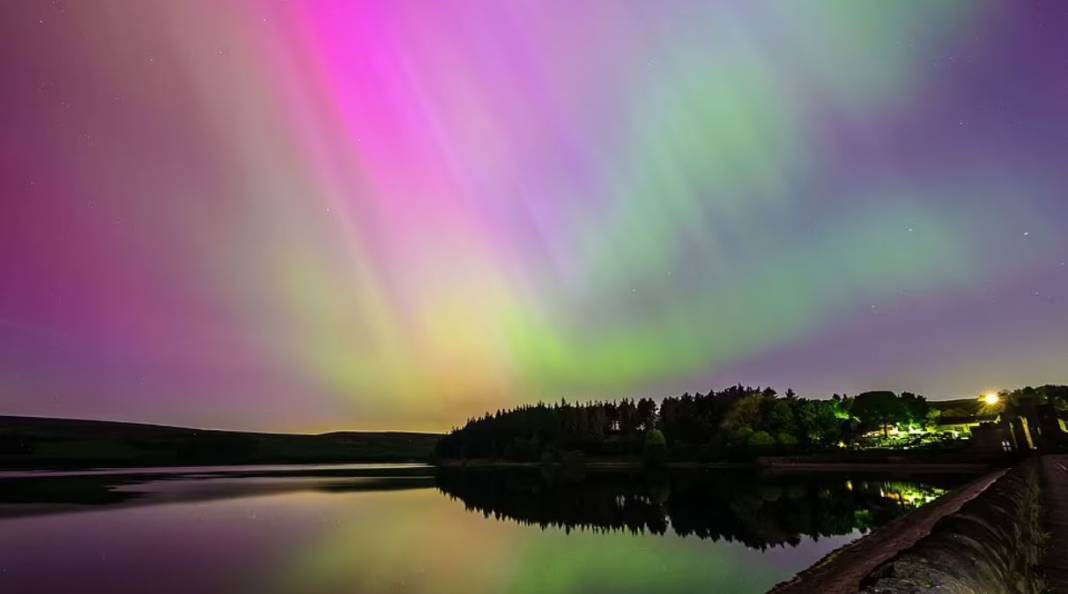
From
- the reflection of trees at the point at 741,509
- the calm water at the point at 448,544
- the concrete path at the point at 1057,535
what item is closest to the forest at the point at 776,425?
the reflection of trees at the point at 741,509

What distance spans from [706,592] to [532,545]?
15.1 meters

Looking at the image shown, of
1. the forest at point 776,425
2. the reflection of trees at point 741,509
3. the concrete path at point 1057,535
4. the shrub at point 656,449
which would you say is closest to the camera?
the concrete path at point 1057,535

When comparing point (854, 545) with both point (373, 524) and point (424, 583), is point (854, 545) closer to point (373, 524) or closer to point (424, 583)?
point (424, 583)

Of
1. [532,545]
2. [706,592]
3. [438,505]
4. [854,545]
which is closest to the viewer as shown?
[706,592]

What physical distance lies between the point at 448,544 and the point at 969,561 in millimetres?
33666

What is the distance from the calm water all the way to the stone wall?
13064 millimetres

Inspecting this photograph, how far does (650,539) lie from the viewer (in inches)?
1465

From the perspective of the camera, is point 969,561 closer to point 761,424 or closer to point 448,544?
point 448,544

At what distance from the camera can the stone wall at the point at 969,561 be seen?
7.37 m

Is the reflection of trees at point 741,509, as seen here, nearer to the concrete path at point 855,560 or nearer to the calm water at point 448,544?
the calm water at point 448,544

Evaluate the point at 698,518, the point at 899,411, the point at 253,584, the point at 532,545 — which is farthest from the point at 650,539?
the point at 899,411

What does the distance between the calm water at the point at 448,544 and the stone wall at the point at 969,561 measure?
13.1 metres

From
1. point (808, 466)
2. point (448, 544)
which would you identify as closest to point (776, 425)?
point (808, 466)

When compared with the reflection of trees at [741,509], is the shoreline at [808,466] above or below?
below
